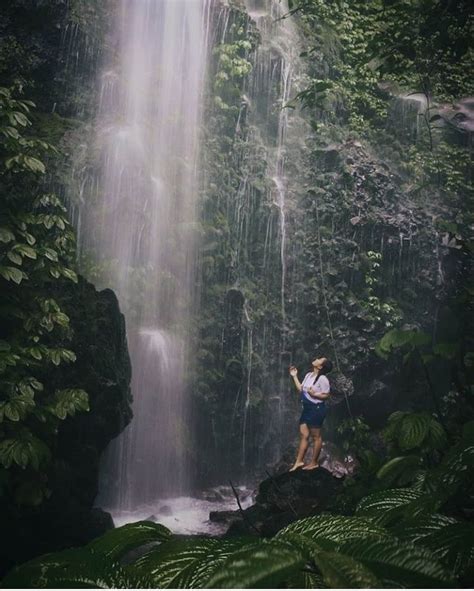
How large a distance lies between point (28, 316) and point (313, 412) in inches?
83.8

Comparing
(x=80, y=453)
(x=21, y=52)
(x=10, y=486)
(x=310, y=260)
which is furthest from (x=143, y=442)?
(x=21, y=52)

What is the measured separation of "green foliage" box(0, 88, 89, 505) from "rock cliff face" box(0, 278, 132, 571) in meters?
0.20

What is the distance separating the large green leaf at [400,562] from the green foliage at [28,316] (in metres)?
2.22

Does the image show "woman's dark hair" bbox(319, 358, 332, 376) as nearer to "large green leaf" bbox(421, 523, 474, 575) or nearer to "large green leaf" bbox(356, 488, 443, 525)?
"large green leaf" bbox(356, 488, 443, 525)

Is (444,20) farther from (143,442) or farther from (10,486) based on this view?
(143,442)

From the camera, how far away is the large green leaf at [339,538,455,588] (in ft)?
1.04

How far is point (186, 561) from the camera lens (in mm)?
406

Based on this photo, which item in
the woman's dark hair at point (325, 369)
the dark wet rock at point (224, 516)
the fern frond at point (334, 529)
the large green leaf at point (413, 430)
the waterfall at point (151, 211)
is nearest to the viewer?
the fern frond at point (334, 529)

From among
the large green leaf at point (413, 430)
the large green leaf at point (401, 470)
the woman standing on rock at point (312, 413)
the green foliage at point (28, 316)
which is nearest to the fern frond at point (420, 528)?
the large green leaf at point (401, 470)

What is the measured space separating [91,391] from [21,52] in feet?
11.0

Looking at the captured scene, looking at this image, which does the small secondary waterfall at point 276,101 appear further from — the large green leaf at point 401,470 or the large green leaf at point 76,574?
the large green leaf at point 76,574

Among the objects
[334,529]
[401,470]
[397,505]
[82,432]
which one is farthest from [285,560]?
[82,432]

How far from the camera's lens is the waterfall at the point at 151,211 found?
4078 mm

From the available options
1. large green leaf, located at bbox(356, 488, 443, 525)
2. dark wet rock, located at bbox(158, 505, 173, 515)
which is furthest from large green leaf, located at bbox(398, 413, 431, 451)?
dark wet rock, located at bbox(158, 505, 173, 515)
